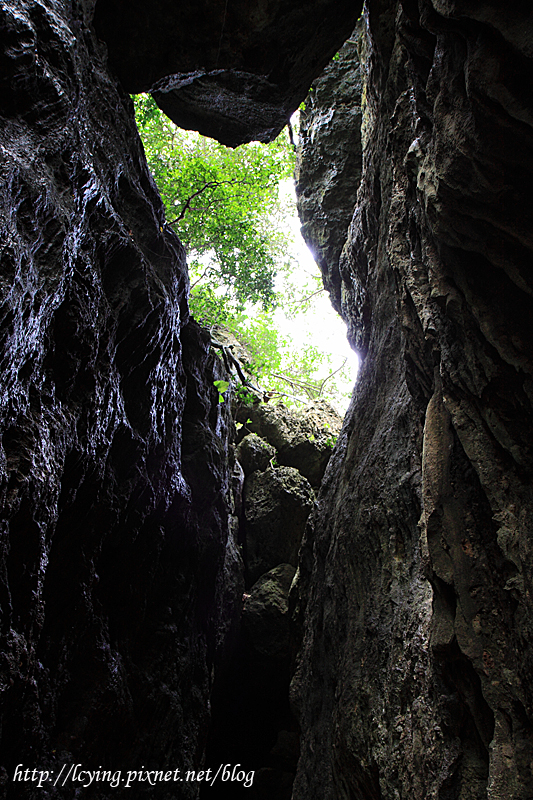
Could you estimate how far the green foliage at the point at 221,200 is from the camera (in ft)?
35.7

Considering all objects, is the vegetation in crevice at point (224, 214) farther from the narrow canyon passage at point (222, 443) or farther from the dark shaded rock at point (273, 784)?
the dark shaded rock at point (273, 784)

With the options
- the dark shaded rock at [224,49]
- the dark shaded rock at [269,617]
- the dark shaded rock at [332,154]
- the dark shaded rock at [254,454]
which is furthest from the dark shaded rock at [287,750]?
the dark shaded rock at [224,49]

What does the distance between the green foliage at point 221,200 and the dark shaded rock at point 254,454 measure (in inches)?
168

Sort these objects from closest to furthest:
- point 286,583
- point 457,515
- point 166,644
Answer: point 457,515 → point 166,644 → point 286,583

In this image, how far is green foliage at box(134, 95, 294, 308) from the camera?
1087cm

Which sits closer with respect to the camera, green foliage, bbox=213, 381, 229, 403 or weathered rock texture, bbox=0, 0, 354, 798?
weathered rock texture, bbox=0, 0, 354, 798

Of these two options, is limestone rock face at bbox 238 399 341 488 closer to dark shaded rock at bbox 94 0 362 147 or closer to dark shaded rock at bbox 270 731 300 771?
dark shaded rock at bbox 270 731 300 771

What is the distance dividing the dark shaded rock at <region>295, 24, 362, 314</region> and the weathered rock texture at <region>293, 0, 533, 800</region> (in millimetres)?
4100

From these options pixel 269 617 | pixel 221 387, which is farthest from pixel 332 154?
pixel 269 617

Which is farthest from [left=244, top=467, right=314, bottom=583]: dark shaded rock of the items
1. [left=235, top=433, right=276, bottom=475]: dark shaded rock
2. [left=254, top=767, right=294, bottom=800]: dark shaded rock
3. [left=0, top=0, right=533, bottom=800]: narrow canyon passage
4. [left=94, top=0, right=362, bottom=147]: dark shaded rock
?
[left=94, top=0, right=362, bottom=147]: dark shaded rock

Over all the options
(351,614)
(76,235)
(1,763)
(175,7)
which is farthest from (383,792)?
(175,7)

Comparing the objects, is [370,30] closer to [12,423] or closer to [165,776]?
[12,423]

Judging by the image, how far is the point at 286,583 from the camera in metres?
11.6

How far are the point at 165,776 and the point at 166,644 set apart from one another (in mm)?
1743
